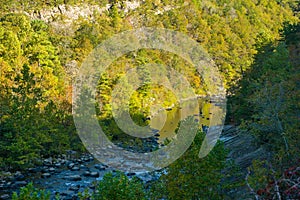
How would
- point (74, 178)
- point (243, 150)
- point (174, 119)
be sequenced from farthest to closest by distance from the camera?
point (174, 119) → point (74, 178) → point (243, 150)

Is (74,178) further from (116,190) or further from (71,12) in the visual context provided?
(71,12)

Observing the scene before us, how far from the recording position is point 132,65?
6938 centimetres

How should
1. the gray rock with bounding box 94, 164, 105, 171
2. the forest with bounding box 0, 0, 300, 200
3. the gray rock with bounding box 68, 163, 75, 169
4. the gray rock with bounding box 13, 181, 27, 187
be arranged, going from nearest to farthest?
1. the forest with bounding box 0, 0, 300, 200
2. the gray rock with bounding box 13, 181, 27, 187
3. the gray rock with bounding box 94, 164, 105, 171
4. the gray rock with bounding box 68, 163, 75, 169

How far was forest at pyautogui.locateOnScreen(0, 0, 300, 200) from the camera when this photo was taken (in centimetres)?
1214

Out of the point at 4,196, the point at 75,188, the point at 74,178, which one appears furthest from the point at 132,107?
the point at 4,196

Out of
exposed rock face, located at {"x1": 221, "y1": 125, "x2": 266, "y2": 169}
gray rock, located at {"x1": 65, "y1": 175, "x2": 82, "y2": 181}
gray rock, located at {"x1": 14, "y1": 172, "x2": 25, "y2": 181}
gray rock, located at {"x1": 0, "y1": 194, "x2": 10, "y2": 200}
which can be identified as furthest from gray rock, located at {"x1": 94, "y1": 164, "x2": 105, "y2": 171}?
exposed rock face, located at {"x1": 221, "y1": 125, "x2": 266, "y2": 169}

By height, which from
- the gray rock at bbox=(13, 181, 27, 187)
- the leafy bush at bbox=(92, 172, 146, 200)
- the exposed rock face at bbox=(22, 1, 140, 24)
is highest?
the exposed rock face at bbox=(22, 1, 140, 24)

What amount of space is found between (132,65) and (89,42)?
422 inches

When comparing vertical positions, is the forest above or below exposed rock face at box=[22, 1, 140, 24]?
below

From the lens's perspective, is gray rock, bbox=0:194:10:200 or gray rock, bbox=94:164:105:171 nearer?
gray rock, bbox=0:194:10:200

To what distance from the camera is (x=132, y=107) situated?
46.1 meters

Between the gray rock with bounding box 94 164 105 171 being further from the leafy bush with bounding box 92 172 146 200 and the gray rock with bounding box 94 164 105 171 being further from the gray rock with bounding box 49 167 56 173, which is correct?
the leafy bush with bounding box 92 172 146 200

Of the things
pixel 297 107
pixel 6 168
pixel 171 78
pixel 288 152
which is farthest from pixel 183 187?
pixel 171 78

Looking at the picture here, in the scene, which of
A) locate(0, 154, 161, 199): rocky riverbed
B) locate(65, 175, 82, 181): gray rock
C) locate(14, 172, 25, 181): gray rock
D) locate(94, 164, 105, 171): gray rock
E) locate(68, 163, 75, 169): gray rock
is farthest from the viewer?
locate(68, 163, 75, 169): gray rock
